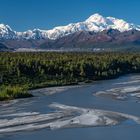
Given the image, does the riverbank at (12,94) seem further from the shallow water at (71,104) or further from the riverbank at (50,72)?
the riverbank at (50,72)

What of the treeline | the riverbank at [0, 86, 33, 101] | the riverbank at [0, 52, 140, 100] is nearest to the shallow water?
the riverbank at [0, 86, 33, 101]

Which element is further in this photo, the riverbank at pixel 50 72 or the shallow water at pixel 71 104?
the riverbank at pixel 50 72

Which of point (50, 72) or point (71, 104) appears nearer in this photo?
point (71, 104)

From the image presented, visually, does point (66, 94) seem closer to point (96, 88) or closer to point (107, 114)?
point (96, 88)

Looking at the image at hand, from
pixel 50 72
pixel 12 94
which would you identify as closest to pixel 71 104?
pixel 12 94

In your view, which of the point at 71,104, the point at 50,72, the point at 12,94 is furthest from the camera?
the point at 50,72

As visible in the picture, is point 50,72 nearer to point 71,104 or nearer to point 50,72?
point 50,72

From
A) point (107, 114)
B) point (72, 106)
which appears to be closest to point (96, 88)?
point (72, 106)

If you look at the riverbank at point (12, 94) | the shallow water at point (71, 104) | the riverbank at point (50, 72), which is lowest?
the shallow water at point (71, 104)

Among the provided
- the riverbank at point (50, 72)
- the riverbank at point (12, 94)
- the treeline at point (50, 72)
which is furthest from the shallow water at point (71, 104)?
the treeline at point (50, 72)
